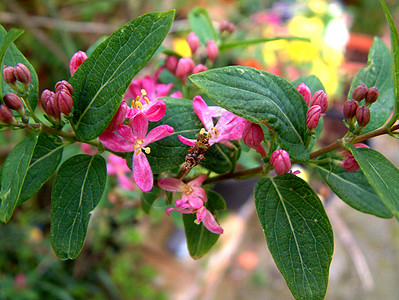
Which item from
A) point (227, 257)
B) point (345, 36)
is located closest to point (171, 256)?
point (227, 257)

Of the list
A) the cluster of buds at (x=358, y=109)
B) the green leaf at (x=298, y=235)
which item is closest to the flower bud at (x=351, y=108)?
the cluster of buds at (x=358, y=109)

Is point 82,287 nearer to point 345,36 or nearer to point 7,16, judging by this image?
point 7,16

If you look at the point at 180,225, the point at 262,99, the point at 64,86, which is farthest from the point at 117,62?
the point at 180,225

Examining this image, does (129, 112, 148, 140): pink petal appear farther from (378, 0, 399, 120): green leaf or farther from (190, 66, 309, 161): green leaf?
(378, 0, 399, 120): green leaf

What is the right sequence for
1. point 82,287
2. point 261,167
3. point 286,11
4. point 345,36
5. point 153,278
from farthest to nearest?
point 286,11, point 345,36, point 153,278, point 82,287, point 261,167

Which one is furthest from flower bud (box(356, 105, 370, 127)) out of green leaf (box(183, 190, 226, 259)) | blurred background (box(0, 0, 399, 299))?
blurred background (box(0, 0, 399, 299))

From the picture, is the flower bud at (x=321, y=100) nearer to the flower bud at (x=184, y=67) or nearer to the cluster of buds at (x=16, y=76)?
the flower bud at (x=184, y=67)

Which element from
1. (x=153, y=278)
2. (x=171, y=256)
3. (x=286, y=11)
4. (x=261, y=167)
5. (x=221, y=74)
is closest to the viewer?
(x=221, y=74)
